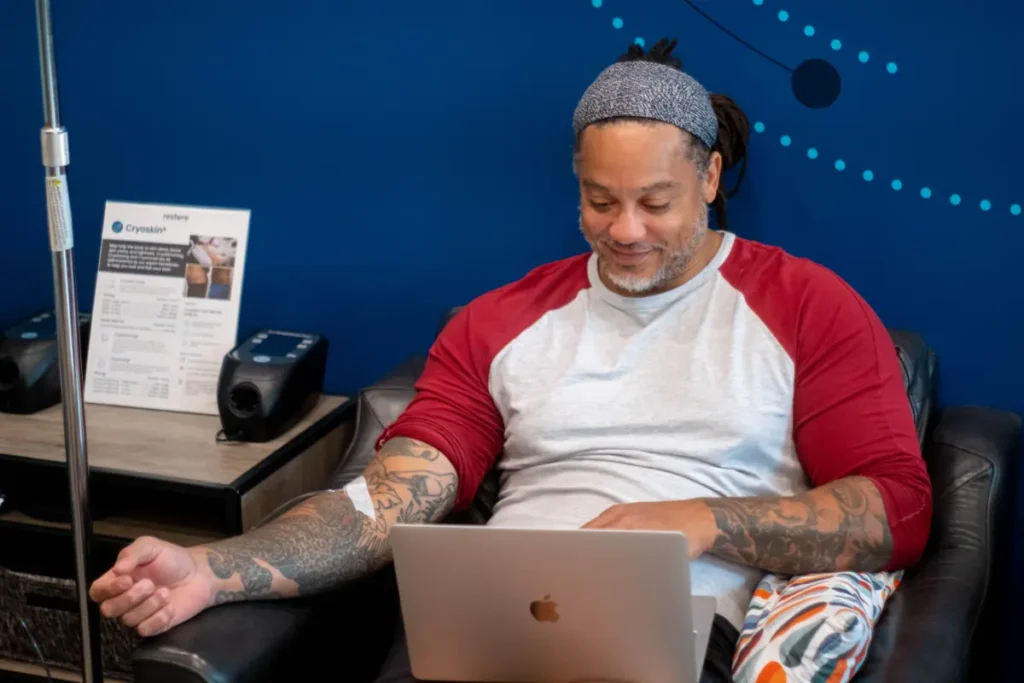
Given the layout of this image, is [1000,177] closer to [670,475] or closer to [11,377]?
[670,475]

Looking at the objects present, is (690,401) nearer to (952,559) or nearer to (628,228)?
(628,228)

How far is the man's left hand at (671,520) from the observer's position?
149cm

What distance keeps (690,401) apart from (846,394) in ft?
0.70

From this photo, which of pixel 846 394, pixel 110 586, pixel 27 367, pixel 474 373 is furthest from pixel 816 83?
pixel 27 367

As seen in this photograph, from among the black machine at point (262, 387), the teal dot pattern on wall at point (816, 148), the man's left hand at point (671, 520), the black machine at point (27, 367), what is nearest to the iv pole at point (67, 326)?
the black machine at point (262, 387)

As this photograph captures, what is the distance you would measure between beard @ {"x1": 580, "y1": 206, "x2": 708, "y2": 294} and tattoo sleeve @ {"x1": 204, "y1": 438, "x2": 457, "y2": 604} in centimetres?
37

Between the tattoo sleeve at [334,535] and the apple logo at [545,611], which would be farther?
the tattoo sleeve at [334,535]

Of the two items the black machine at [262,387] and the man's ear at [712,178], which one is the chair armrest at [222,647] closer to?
the black machine at [262,387]

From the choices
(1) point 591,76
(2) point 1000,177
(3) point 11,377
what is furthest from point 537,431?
(3) point 11,377

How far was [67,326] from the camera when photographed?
1438 millimetres

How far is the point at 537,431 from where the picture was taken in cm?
173

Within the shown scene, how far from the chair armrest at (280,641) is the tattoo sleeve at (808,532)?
0.52 m

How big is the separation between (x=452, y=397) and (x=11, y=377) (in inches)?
37.9

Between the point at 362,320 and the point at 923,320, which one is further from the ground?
the point at 923,320
